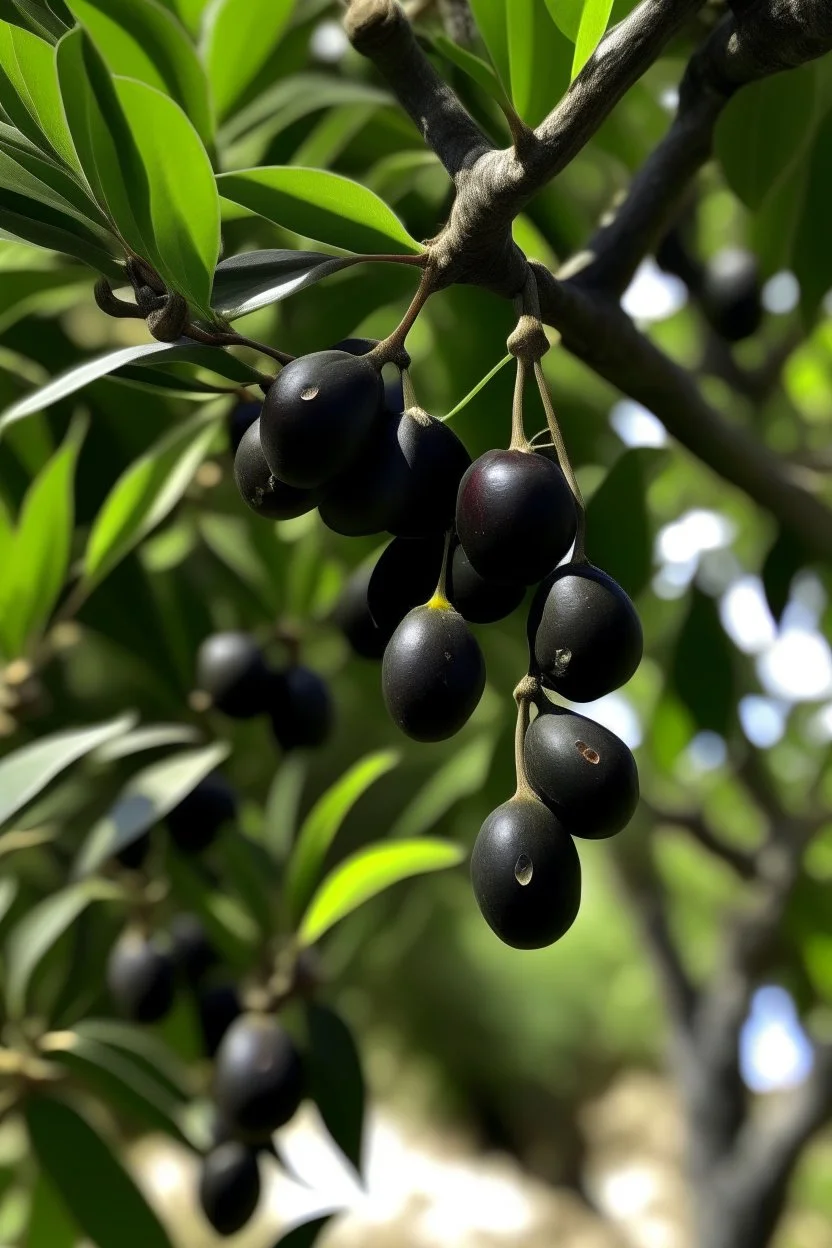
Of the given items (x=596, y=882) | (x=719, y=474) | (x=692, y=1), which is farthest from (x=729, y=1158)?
(x=596, y=882)

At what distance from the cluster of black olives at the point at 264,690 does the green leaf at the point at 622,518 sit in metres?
0.26

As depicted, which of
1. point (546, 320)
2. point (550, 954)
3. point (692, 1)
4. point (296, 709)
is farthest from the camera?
point (550, 954)

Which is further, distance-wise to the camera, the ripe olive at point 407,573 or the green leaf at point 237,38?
the green leaf at point 237,38

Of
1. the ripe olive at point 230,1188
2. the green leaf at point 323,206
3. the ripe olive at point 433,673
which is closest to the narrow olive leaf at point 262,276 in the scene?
the green leaf at point 323,206

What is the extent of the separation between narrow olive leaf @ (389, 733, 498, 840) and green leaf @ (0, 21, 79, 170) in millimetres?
576

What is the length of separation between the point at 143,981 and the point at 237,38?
1.98ft

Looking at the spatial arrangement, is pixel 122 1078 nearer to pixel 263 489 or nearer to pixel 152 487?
pixel 152 487

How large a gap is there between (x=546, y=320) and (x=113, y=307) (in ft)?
0.63

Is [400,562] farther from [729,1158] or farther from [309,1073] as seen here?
[729,1158]

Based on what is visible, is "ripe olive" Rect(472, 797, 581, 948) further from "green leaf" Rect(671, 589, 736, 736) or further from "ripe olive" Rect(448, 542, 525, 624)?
"green leaf" Rect(671, 589, 736, 736)

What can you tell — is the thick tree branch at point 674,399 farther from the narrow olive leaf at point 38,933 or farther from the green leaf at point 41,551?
the narrow olive leaf at point 38,933

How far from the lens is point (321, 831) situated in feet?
2.47

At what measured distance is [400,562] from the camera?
0.41 meters

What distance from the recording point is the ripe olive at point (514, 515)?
34cm
